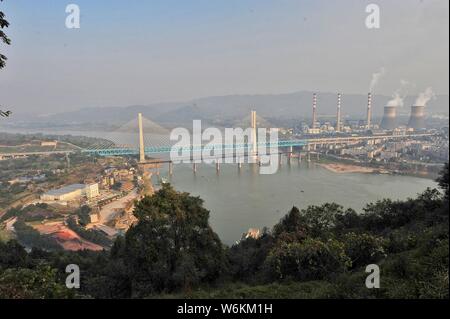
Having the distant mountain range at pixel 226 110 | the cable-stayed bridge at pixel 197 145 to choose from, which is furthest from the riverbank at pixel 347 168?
the distant mountain range at pixel 226 110

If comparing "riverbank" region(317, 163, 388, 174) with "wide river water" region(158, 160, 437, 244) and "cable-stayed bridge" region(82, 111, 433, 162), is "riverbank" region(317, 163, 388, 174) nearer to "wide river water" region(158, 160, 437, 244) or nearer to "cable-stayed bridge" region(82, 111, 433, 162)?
"wide river water" region(158, 160, 437, 244)

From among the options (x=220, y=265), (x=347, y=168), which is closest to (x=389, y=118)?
(x=347, y=168)

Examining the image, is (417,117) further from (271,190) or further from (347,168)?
(271,190)

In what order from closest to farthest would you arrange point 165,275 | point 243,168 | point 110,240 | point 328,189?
point 165,275
point 110,240
point 328,189
point 243,168

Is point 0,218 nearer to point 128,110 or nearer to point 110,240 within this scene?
point 110,240

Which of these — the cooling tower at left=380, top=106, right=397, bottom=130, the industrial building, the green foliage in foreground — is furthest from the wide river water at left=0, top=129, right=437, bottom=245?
the cooling tower at left=380, top=106, right=397, bottom=130

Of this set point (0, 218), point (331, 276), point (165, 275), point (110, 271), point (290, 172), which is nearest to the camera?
point (331, 276)
